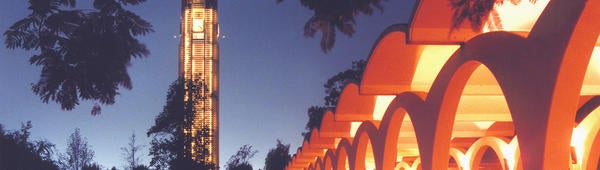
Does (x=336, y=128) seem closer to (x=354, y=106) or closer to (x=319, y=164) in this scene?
(x=354, y=106)

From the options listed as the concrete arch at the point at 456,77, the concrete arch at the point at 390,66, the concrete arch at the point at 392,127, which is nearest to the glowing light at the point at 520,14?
the concrete arch at the point at 456,77

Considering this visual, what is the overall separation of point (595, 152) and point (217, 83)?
6890cm

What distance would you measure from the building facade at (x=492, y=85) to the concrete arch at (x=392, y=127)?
0.7 inches

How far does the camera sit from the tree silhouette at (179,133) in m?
28.2

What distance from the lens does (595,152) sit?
1303 centimetres

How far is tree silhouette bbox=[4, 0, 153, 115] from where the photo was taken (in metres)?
5.66

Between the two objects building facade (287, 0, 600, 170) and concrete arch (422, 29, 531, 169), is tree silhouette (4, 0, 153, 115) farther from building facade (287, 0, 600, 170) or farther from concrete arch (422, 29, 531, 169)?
concrete arch (422, 29, 531, 169)

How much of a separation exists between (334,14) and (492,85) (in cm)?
703

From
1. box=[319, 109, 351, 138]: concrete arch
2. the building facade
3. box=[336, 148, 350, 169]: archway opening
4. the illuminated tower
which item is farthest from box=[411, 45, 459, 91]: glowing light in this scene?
the illuminated tower

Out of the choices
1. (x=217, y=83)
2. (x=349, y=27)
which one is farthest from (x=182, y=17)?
(x=349, y=27)

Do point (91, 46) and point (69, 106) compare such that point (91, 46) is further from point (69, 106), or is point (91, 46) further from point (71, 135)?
point (71, 135)

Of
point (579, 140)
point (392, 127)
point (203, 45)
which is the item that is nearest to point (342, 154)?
point (392, 127)

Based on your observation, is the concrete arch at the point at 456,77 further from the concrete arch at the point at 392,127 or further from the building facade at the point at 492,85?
the concrete arch at the point at 392,127

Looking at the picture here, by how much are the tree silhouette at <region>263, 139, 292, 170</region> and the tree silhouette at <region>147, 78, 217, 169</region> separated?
48.8 meters
